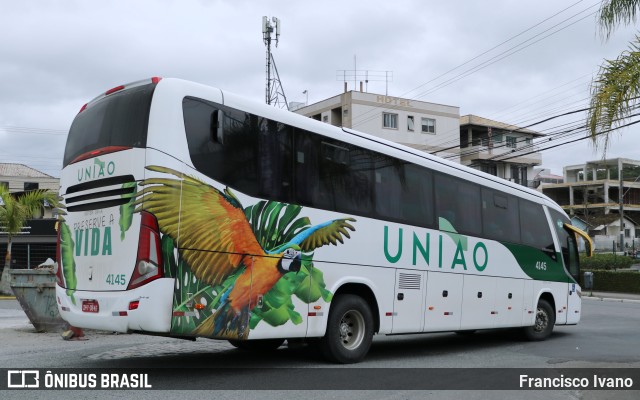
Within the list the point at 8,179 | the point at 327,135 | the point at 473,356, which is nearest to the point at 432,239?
the point at 473,356

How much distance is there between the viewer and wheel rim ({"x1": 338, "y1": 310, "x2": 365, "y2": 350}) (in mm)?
9383

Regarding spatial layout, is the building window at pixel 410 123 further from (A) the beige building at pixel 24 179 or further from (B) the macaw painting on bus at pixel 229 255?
(B) the macaw painting on bus at pixel 229 255

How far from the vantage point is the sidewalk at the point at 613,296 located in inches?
1183

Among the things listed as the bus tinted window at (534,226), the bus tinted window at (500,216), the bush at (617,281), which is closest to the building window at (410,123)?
the bush at (617,281)

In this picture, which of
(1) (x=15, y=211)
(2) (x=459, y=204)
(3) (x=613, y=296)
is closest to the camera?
(2) (x=459, y=204)

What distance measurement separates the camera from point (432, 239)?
429 inches

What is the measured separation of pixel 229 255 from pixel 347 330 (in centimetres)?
267

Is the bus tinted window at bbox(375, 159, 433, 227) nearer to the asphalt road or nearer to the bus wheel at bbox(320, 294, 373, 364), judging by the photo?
A: the bus wheel at bbox(320, 294, 373, 364)

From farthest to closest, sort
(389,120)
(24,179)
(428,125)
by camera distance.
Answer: (24,179), (428,125), (389,120)

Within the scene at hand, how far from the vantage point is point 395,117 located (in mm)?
54312

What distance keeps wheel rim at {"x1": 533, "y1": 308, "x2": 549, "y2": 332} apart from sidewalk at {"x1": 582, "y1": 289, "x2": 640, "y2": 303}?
17.9 meters

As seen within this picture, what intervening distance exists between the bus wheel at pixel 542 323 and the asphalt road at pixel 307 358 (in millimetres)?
247

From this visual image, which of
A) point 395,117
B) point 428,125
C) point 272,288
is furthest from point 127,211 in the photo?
point 428,125
